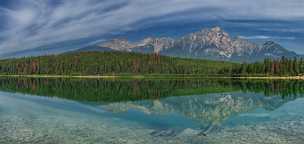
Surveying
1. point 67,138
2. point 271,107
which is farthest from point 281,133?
point 271,107

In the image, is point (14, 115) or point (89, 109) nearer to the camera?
point (14, 115)

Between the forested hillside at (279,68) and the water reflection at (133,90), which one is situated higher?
the forested hillside at (279,68)

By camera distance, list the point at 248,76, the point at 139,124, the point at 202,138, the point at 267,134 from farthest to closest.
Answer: the point at 248,76, the point at 139,124, the point at 267,134, the point at 202,138

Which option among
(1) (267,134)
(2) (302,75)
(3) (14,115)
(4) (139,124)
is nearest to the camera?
(1) (267,134)

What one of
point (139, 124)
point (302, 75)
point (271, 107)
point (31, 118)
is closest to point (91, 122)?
point (139, 124)

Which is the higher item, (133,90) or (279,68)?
(279,68)

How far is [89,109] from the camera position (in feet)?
162

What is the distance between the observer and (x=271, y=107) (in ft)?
171

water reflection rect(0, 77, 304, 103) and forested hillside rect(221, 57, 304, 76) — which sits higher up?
forested hillside rect(221, 57, 304, 76)

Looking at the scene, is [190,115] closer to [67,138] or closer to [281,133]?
[281,133]

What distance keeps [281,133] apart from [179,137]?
8666 millimetres

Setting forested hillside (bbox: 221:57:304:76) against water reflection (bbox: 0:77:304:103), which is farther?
forested hillside (bbox: 221:57:304:76)

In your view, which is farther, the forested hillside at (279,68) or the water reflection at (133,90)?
the forested hillside at (279,68)

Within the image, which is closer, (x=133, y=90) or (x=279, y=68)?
(x=133, y=90)
